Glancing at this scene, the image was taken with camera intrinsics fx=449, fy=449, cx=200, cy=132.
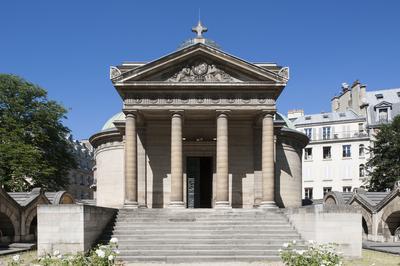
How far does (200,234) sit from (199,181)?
9982 mm

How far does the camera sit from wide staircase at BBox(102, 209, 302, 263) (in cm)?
1808

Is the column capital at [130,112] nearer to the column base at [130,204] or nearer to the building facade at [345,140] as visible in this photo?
the column base at [130,204]

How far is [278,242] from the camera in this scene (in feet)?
63.8

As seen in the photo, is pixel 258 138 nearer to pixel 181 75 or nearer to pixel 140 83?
pixel 181 75

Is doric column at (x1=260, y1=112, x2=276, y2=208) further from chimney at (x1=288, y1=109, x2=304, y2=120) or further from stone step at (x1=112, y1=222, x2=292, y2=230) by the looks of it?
chimney at (x1=288, y1=109, x2=304, y2=120)

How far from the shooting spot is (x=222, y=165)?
25875mm

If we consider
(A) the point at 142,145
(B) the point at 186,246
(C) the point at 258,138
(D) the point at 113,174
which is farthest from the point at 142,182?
(B) the point at 186,246

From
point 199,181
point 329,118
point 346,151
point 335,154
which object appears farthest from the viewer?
point 329,118

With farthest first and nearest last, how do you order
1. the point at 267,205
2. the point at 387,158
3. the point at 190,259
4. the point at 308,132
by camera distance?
the point at 308,132 < the point at 387,158 < the point at 267,205 < the point at 190,259

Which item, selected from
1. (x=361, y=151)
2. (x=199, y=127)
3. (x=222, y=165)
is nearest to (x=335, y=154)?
(x=361, y=151)

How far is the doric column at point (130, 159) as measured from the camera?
85.1 feet

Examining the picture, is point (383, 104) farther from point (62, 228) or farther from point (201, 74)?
point (62, 228)

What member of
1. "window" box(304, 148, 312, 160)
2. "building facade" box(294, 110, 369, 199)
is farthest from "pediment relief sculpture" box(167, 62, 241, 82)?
"window" box(304, 148, 312, 160)

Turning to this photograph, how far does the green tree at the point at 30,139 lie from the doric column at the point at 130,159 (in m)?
15.5
